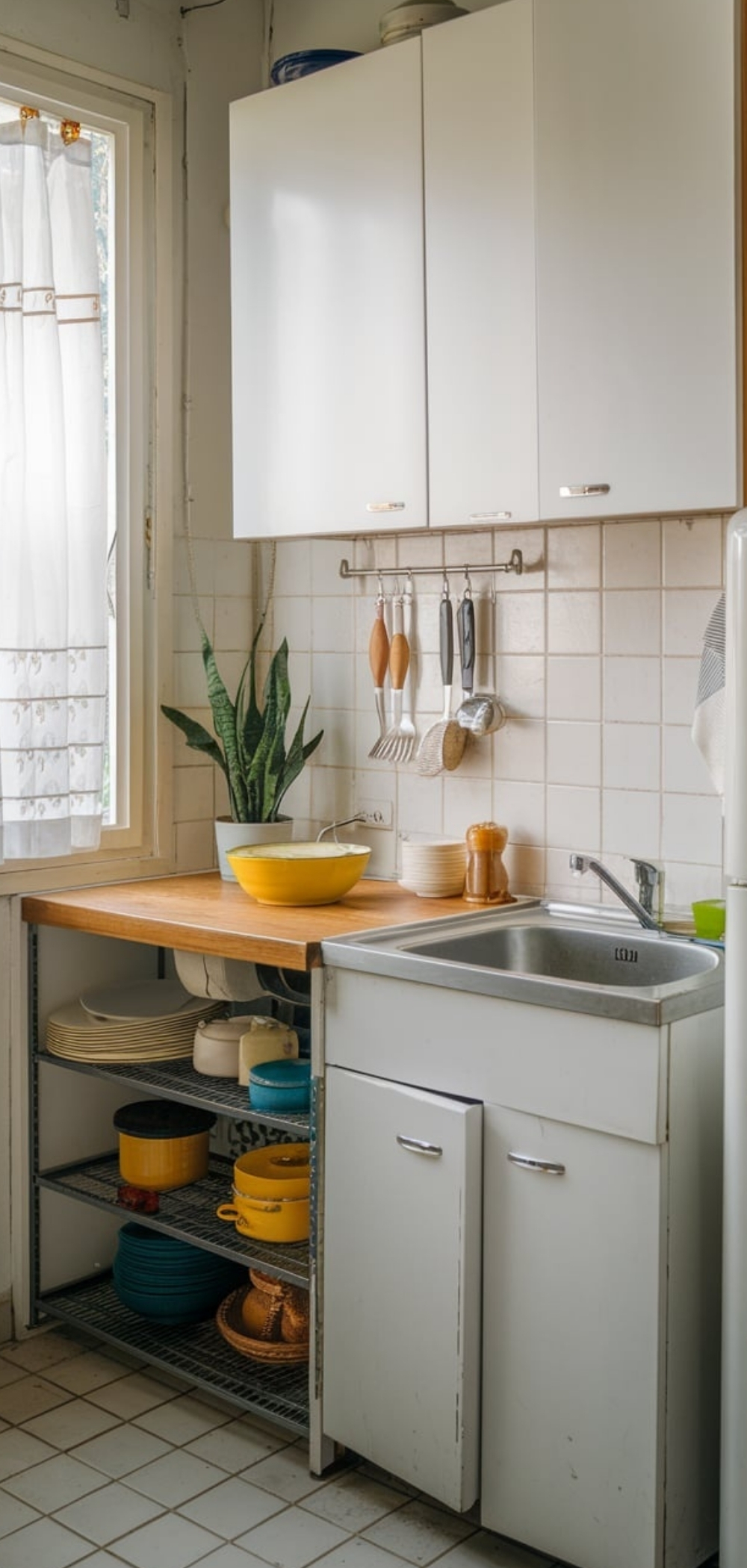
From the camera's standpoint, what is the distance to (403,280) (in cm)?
262

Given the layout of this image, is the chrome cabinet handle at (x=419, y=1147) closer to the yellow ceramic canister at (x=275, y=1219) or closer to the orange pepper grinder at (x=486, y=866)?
the yellow ceramic canister at (x=275, y=1219)

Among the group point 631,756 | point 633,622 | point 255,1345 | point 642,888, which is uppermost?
point 633,622

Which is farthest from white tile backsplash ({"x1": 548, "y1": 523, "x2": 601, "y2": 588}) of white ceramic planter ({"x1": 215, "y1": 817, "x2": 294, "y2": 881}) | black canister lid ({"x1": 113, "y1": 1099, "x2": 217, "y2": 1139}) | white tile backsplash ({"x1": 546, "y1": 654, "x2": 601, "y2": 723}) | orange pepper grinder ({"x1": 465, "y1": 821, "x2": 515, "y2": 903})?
black canister lid ({"x1": 113, "y1": 1099, "x2": 217, "y2": 1139})

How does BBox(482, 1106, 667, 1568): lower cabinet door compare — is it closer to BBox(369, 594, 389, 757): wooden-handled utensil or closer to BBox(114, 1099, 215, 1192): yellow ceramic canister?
BBox(114, 1099, 215, 1192): yellow ceramic canister

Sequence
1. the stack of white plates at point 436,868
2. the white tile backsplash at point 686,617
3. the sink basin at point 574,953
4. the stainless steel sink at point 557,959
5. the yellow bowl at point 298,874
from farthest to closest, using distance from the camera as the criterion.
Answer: the stack of white plates at point 436,868, the yellow bowl at point 298,874, the white tile backsplash at point 686,617, the sink basin at point 574,953, the stainless steel sink at point 557,959

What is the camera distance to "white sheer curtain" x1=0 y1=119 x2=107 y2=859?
2.81 meters

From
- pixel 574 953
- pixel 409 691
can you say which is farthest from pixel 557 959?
pixel 409 691

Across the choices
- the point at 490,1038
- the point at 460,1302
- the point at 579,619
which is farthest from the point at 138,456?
the point at 460,1302

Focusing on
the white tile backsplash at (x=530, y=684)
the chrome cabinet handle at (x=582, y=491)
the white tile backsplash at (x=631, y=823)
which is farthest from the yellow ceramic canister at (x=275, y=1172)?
the chrome cabinet handle at (x=582, y=491)

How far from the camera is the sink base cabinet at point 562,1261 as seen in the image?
200 cm

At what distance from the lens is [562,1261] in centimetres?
208

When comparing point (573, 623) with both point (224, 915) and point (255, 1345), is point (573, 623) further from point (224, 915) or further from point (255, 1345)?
point (255, 1345)

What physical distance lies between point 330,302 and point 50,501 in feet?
2.16

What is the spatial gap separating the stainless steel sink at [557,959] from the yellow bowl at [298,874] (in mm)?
279
